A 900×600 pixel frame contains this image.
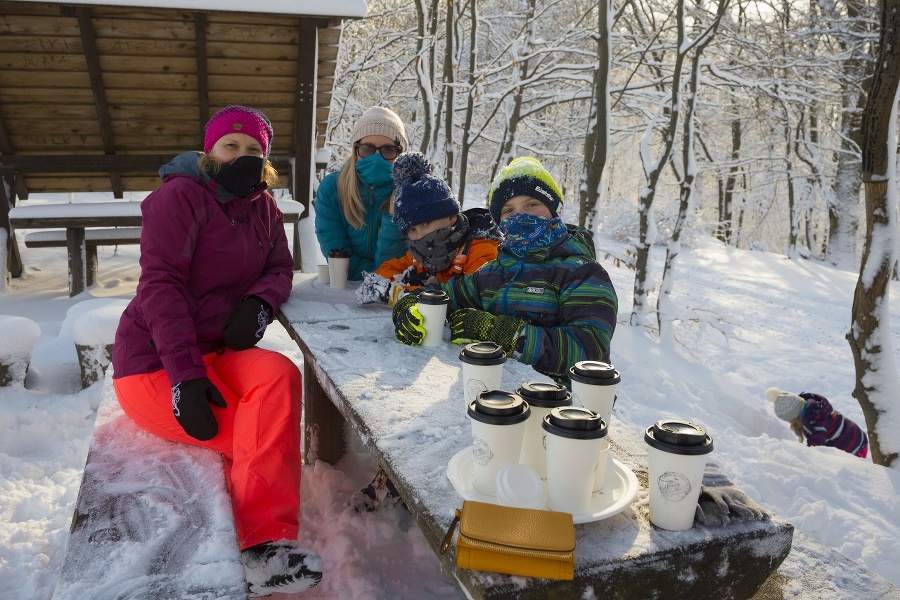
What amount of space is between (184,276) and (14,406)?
2.21m

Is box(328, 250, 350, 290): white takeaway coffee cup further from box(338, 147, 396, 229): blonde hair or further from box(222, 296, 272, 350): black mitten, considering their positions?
box(222, 296, 272, 350): black mitten

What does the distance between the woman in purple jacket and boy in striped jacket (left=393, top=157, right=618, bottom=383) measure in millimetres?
581

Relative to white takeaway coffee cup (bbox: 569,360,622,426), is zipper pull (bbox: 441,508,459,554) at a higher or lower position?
lower

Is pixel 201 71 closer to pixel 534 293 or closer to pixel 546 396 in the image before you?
pixel 534 293

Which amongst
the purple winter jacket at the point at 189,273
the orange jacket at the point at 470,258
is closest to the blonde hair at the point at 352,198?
the orange jacket at the point at 470,258

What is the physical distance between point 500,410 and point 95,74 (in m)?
6.03

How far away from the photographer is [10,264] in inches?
278

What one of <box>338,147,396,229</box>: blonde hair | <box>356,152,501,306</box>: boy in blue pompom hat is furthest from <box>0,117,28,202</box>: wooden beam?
<box>356,152,501,306</box>: boy in blue pompom hat

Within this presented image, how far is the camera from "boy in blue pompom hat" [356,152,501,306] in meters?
2.82

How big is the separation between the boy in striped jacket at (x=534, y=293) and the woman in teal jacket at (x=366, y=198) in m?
0.93

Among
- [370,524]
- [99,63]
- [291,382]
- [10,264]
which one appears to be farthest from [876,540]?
[10,264]

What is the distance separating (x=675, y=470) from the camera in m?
1.19

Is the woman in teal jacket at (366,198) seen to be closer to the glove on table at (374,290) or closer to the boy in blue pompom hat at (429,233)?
the boy in blue pompom hat at (429,233)

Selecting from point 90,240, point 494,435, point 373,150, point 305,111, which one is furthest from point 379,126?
point 90,240
